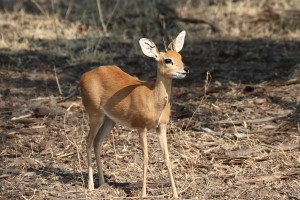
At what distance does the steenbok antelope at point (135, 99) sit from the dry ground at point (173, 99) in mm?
369

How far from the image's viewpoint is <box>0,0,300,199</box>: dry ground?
705 cm

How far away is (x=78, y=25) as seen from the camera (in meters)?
13.2

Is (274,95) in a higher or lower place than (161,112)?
lower

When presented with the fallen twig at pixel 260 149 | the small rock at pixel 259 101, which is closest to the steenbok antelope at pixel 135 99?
the fallen twig at pixel 260 149

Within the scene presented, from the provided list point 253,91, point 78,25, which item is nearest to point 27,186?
point 253,91

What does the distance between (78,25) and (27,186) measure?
6653 mm

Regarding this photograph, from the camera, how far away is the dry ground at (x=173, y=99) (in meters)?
7.05

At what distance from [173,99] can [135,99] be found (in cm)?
307

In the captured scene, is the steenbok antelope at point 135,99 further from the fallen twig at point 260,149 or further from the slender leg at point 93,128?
the fallen twig at point 260,149

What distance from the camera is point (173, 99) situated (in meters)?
9.56

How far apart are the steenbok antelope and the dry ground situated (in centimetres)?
37

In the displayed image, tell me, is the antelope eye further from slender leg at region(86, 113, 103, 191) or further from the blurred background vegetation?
the blurred background vegetation

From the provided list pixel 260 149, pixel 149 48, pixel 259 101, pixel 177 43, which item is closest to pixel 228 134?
pixel 260 149

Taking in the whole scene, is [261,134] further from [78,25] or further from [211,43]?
[78,25]
